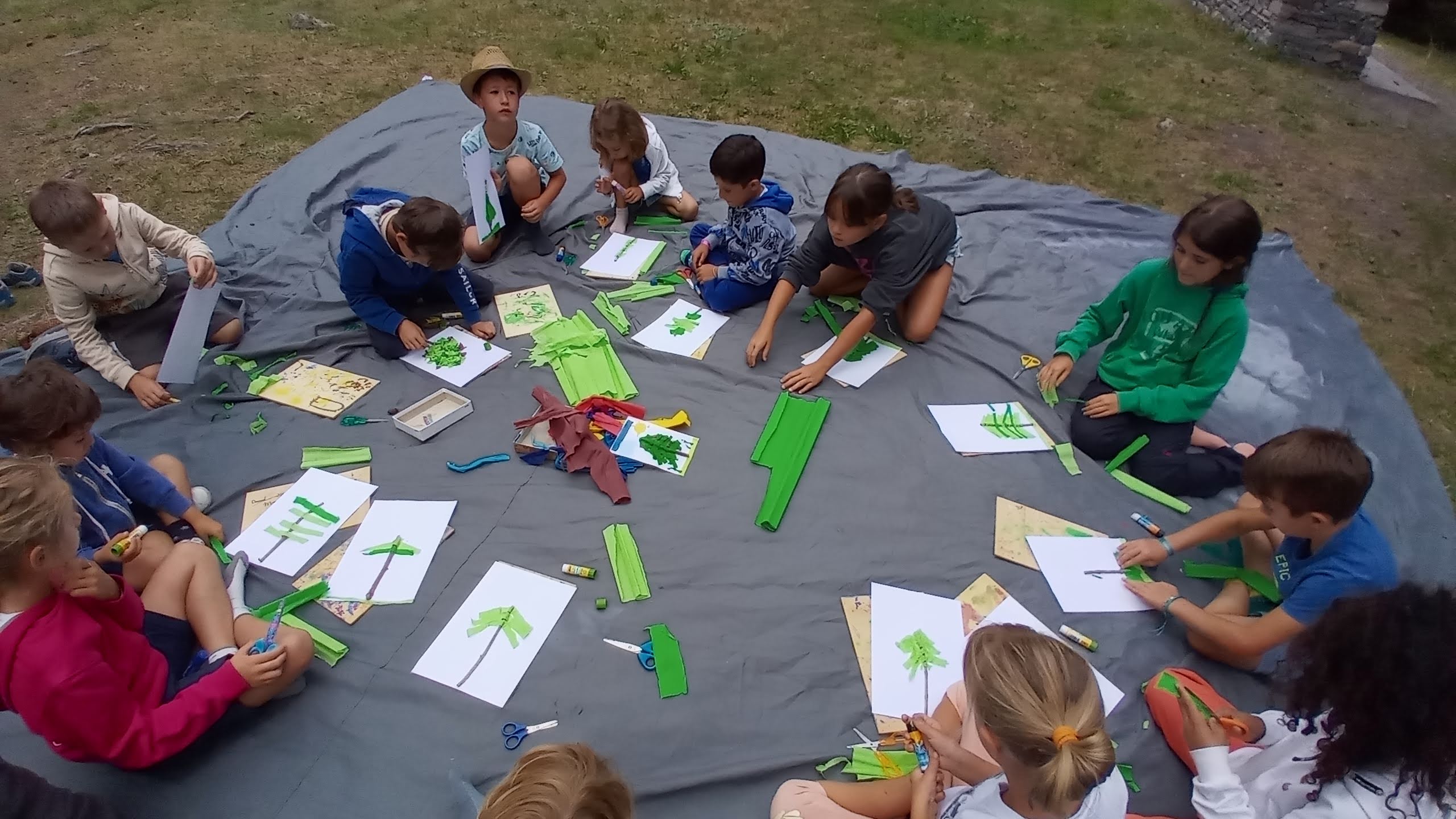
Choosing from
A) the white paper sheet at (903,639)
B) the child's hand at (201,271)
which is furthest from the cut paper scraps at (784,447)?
the child's hand at (201,271)

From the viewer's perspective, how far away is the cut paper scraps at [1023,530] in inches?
108

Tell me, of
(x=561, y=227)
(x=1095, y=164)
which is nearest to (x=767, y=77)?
(x=1095, y=164)

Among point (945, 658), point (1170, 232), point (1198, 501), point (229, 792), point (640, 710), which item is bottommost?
point (229, 792)

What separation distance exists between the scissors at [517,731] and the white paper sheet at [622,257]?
2.43 meters

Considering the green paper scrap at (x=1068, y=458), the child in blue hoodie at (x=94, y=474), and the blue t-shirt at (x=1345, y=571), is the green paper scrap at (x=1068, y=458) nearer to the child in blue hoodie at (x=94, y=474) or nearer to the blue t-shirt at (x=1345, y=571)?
the blue t-shirt at (x=1345, y=571)

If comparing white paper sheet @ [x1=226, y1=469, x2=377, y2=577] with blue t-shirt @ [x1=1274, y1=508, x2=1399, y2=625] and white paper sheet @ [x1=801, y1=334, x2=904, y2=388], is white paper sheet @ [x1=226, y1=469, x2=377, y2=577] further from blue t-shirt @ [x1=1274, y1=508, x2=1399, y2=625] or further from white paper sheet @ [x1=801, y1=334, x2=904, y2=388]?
blue t-shirt @ [x1=1274, y1=508, x2=1399, y2=625]

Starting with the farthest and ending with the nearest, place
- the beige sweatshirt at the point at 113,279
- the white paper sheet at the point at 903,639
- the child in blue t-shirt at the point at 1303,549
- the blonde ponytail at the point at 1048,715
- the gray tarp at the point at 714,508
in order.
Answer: the beige sweatshirt at the point at 113,279 → the white paper sheet at the point at 903,639 → the gray tarp at the point at 714,508 → the child in blue t-shirt at the point at 1303,549 → the blonde ponytail at the point at 1048,715

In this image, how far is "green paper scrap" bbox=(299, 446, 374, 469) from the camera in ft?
9.96

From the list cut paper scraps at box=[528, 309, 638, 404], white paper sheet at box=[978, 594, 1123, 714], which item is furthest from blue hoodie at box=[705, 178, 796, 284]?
white paper sheet at box=[978, 594, 1123, 714]

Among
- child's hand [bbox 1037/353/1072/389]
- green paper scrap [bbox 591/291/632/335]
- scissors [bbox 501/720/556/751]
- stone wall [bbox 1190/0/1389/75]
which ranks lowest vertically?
scissors [bbox 501/720/556/751]

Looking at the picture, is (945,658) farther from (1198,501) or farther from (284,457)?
(284,457)

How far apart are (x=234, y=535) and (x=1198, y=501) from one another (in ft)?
11.8

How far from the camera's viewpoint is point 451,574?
265 centimetres

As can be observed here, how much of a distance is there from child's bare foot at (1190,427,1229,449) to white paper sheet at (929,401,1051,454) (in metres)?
0.58
